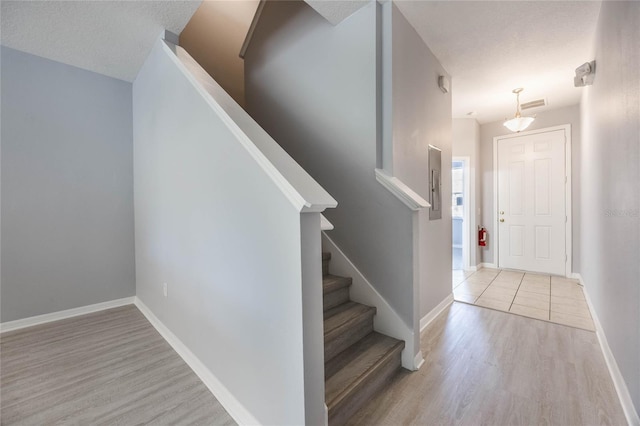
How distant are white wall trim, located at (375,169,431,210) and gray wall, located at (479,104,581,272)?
3.77 metres

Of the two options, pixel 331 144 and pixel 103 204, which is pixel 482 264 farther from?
pixel 103 204

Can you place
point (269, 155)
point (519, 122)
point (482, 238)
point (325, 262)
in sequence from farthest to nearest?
point (482, 238)
point (519, 122)
point (325, 262)
point (269, 155)

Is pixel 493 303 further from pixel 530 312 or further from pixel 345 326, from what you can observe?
pixel 345 326

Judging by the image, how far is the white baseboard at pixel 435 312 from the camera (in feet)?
8.29

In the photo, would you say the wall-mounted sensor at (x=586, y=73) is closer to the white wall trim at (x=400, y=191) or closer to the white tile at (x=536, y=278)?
the white wall trim at (x=400, y=191)

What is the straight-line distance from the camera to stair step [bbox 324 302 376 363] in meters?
1.69

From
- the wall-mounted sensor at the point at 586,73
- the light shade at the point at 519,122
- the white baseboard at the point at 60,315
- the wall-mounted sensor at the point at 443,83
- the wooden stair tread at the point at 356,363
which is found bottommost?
the white baseboard at the point at 60,315

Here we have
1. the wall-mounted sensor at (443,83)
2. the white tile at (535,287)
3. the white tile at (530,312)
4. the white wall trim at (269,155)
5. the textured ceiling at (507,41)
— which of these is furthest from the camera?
the white tile at (535,287)

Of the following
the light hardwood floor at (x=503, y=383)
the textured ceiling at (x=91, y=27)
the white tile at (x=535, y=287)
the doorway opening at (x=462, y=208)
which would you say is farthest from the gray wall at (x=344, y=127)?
the white tile at (x=535, y=287)

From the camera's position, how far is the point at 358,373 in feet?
5.21

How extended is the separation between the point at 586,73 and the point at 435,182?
1677 mm

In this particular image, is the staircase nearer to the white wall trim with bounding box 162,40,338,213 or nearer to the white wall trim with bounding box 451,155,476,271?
the white wall trim with bounding box 162,40,338,213

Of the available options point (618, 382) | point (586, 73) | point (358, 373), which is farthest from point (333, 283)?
point (586, 73)

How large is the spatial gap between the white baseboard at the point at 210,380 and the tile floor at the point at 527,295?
2.77 metres
